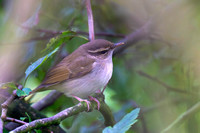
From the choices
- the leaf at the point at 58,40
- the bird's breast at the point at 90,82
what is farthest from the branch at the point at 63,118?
the leaf at the point at 58,40

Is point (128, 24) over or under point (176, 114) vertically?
over

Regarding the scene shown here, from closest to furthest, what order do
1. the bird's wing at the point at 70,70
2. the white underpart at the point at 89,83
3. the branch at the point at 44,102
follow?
1. the white underpart at the point at 89,83
2. the bird's wing at the point at 70,70
3. the branch at the point at 44,102

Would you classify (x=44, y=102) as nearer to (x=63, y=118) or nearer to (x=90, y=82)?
(x=90, y=82)

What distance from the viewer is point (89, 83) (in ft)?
13.4

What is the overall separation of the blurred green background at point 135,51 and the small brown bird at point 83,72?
0.51 feet

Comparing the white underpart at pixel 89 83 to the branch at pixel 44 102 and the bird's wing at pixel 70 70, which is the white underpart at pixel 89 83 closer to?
the bird's wing at pixel 70 70

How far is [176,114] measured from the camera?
5004 mm

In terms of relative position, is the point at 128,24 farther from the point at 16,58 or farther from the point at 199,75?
the point at 16,58

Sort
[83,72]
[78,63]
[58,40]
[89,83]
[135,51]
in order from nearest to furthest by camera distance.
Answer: [58,40] < [89,83] < [83,72] < [78,63] < [135,51]

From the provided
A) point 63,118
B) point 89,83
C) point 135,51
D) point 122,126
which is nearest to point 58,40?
point 89,83

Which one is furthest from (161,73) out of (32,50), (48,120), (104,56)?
(48,120)

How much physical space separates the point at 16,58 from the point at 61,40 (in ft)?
2.17

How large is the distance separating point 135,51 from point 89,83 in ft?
6.06

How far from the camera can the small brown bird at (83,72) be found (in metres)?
4.04
